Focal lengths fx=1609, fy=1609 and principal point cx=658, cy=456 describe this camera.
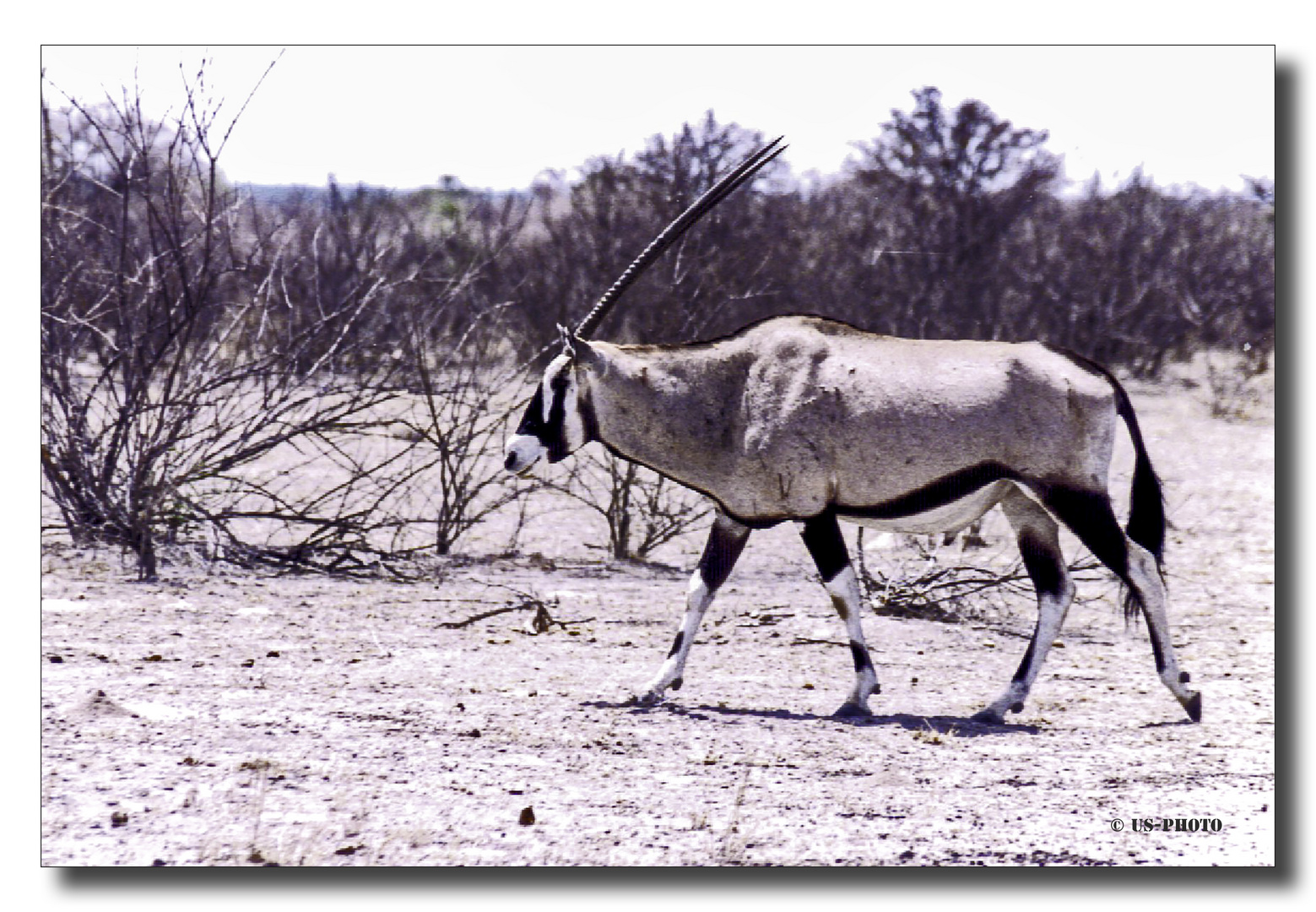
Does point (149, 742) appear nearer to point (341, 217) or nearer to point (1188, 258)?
point (341, 217)

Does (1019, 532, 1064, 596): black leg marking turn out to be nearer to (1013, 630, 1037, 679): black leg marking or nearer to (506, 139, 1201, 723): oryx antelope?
(506, 139, 1201, 723): oryx antelope

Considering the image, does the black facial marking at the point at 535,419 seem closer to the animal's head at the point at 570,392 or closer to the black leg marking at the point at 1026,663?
the animal's head at the point at 570,392

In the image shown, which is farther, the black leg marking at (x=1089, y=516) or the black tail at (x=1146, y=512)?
the black tail at (x=1146, y=512)

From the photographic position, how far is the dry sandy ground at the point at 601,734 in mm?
4398

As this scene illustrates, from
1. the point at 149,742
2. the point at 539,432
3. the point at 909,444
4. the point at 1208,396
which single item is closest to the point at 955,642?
the point at 909,444

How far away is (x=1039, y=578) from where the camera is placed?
19.0 feet

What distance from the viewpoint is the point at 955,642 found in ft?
23.5

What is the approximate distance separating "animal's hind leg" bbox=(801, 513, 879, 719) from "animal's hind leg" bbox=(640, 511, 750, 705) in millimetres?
280

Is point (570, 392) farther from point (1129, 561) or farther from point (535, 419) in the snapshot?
point (1129, 561)

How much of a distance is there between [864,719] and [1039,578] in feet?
2.74

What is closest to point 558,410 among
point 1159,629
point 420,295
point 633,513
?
point 1159,629

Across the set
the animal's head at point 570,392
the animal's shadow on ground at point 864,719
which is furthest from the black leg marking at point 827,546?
the animal's head at point 570,392

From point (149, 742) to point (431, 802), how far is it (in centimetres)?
110

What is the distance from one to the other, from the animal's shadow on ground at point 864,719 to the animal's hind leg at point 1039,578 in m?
Answer: 0.13
